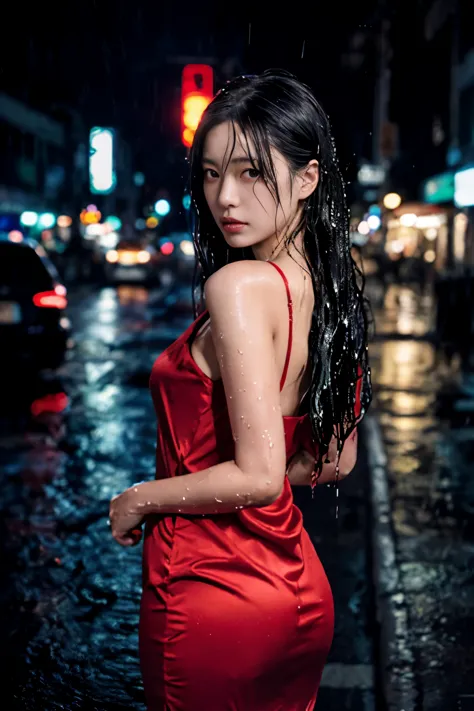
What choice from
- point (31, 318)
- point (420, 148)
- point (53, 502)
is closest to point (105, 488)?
point (53, 502)

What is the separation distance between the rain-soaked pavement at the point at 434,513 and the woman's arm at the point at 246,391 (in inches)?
102

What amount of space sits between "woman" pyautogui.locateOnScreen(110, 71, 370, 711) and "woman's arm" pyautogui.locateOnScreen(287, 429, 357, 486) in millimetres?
207

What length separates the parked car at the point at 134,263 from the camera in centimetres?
4153

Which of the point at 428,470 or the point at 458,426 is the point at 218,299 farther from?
the point at 458,426

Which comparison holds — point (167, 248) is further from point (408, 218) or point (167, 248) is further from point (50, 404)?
point (50, 404)

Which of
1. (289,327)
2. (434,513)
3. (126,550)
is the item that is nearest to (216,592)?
(289,327)

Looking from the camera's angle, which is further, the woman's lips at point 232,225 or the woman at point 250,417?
the woman's lips at point 232,225

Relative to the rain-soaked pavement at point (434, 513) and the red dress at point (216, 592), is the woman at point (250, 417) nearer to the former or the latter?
the red dress at point (216, 592)

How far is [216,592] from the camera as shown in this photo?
6.40 feet

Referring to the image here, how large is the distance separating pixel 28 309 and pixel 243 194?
36.9ft

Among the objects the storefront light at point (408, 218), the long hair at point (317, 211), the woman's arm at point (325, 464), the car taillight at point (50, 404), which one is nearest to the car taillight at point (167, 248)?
the storefront light at point (408, 218)

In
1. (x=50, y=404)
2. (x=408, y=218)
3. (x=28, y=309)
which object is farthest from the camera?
(x=408, y=218)

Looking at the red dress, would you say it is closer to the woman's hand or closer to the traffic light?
the woman's hand

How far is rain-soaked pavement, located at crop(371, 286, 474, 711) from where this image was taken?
181 inches
